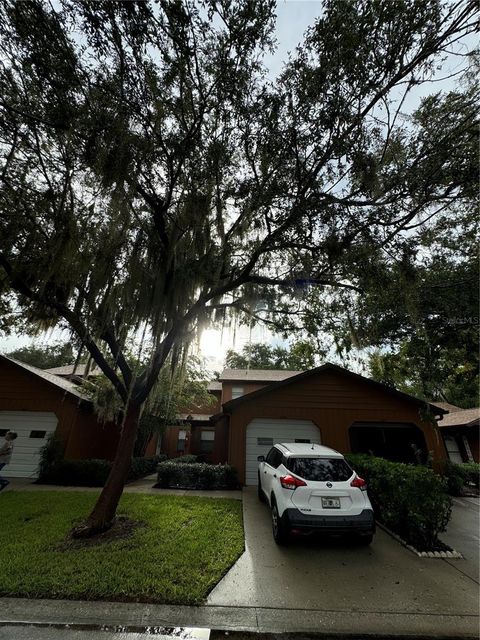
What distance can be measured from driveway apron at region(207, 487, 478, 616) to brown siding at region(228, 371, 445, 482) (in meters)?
4.86

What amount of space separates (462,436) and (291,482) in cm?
1596

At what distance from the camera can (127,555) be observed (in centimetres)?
401

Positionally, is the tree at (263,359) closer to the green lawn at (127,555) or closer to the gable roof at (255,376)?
the gable roof at (255,376)

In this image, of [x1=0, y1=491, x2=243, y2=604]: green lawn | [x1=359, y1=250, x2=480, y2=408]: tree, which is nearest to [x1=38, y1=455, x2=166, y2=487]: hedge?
[x1=0, y1=491, x2=243, y2=604]: green lawn

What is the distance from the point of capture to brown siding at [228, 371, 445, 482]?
32.3 feet

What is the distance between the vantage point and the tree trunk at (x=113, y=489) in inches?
185

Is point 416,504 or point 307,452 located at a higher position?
point 307,452

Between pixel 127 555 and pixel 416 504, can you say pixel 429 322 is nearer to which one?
pixel 416 504

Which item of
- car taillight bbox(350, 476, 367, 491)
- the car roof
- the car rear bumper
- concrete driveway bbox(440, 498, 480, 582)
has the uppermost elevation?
the car roof

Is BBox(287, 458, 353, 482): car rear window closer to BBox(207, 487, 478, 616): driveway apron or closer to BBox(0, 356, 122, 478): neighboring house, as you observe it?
BBox(207, 487, 478, 616): driveway apron

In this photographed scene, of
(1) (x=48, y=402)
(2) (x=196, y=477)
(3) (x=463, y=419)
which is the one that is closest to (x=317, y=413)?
(2) (x=196, y=477)

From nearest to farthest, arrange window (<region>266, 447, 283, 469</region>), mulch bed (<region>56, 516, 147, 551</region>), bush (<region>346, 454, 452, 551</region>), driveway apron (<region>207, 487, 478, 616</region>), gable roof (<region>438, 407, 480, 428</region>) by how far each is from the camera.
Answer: driveway apron (<region>207, 487, 478, 616</region>) → mulch bed (<region>56, 516, 147, 551</region>) → bush (<region>346, 454, 452, 551</region>) → window (<region>266, 447, 283, 469</region>) → gable roof (<region>438, 407, 480, 428</region>)

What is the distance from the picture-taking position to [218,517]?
5984mm

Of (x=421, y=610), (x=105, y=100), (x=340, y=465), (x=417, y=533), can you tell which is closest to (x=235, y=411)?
(x=340, y=465)
